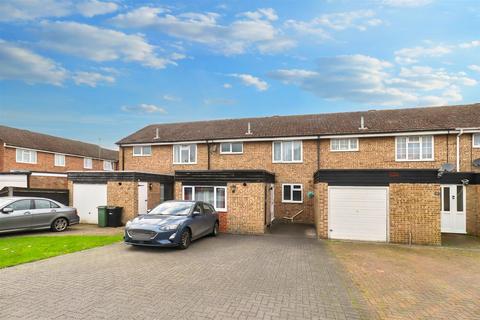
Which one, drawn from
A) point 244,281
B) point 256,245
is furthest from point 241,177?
point 244,281

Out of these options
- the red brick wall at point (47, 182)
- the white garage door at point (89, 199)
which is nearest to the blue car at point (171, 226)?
the white garage door at point (89, 199)

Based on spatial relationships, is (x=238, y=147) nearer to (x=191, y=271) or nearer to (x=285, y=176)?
(x=285, y=176)

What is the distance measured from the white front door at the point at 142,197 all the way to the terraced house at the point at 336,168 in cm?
209

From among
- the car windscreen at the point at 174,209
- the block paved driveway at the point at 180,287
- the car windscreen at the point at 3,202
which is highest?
the car windscreen at the point at 3,202

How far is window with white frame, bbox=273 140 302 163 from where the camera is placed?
58.1 ft

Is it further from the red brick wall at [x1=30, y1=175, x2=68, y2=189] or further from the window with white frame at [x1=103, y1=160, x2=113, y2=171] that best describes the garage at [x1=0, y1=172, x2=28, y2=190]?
the window with white frame at [x1=103, y1=160, x2=113, y2=171]

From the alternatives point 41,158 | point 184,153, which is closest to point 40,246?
point 184,153

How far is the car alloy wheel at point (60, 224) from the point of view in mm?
12290

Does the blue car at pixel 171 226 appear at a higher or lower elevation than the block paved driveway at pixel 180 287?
higher

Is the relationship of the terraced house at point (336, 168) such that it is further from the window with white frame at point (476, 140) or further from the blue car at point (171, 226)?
the blue car at point (171, 226)

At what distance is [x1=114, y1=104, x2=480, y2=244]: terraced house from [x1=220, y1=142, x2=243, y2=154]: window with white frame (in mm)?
91

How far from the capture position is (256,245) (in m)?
10.1

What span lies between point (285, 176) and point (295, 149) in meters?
→ 1.74

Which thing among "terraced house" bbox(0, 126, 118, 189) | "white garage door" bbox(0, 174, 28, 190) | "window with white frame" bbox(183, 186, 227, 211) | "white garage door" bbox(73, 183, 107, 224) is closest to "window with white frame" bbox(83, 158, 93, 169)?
"terraced house" bbox(0, 126, 118, 189)
